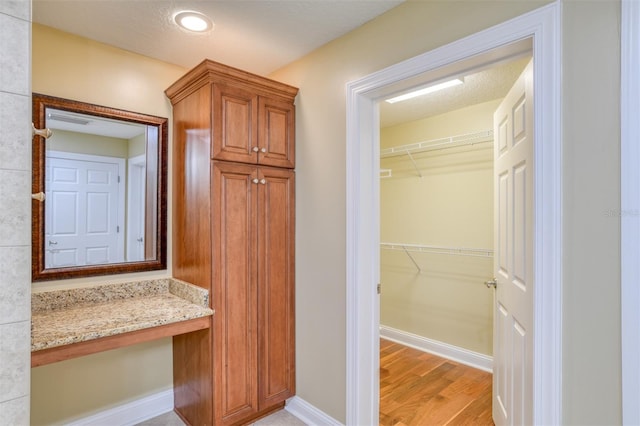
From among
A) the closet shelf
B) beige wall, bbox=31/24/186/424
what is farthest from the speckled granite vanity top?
the closet shelf

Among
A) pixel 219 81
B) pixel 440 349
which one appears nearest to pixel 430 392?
pixel 440 349

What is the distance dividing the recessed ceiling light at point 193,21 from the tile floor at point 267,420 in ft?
7.99

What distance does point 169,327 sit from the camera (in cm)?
182

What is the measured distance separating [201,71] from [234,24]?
32 cm

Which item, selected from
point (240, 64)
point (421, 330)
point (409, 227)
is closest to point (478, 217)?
point (409, 227)

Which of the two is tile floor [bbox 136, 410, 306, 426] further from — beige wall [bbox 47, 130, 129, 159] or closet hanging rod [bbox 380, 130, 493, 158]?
closet hanging rod [bbox 380, 130, 493, 158]

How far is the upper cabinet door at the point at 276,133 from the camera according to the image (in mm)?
2186

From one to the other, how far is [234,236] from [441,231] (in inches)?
84.0

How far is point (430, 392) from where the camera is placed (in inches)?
103

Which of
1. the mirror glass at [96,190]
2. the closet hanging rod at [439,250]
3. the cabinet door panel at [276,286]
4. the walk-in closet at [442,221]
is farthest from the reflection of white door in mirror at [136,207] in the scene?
the closet hanging rod at [439,250]

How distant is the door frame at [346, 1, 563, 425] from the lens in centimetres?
123
